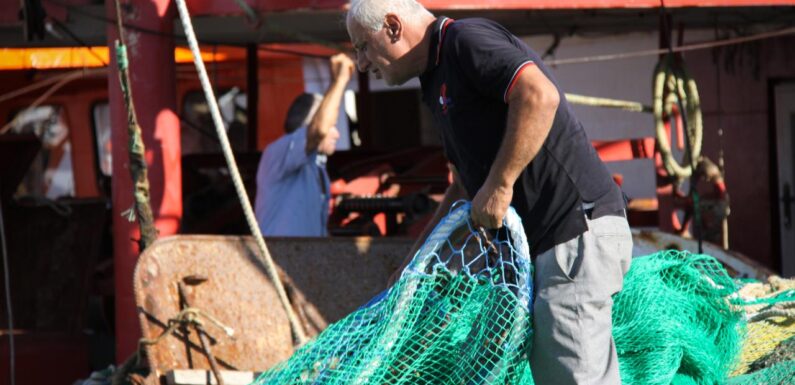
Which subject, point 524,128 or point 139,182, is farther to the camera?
point 139,182

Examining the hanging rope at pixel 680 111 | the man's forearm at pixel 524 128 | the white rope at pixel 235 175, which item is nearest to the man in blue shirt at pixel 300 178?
the white rope at pixel 235 175

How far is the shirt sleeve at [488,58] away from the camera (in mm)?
3201

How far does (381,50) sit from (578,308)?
3.21 ft

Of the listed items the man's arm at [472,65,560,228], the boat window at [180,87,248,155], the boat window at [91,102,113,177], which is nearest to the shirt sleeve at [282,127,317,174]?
the man's arm at [472,65,560,228]

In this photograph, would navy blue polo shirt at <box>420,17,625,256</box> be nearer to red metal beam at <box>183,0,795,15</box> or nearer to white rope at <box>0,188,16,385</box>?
red metal beam at <box>183,0,795,15</box>

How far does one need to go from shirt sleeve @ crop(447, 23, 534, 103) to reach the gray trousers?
50 cm

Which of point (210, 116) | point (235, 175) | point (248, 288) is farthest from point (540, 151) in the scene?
point (210, 116)

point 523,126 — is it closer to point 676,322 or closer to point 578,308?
point 578,308

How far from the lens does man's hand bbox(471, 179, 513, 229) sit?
3240 millimetres

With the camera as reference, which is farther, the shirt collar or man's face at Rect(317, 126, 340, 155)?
→ man's face at Rect(317, 126, 340, 155)

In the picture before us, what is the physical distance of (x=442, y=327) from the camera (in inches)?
138

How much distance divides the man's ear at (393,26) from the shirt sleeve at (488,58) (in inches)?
7.8

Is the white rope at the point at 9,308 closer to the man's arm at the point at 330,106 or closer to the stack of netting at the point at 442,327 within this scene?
the man's arm at the point at 330,106

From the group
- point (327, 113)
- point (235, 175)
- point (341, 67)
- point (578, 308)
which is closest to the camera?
point (578, 308)
